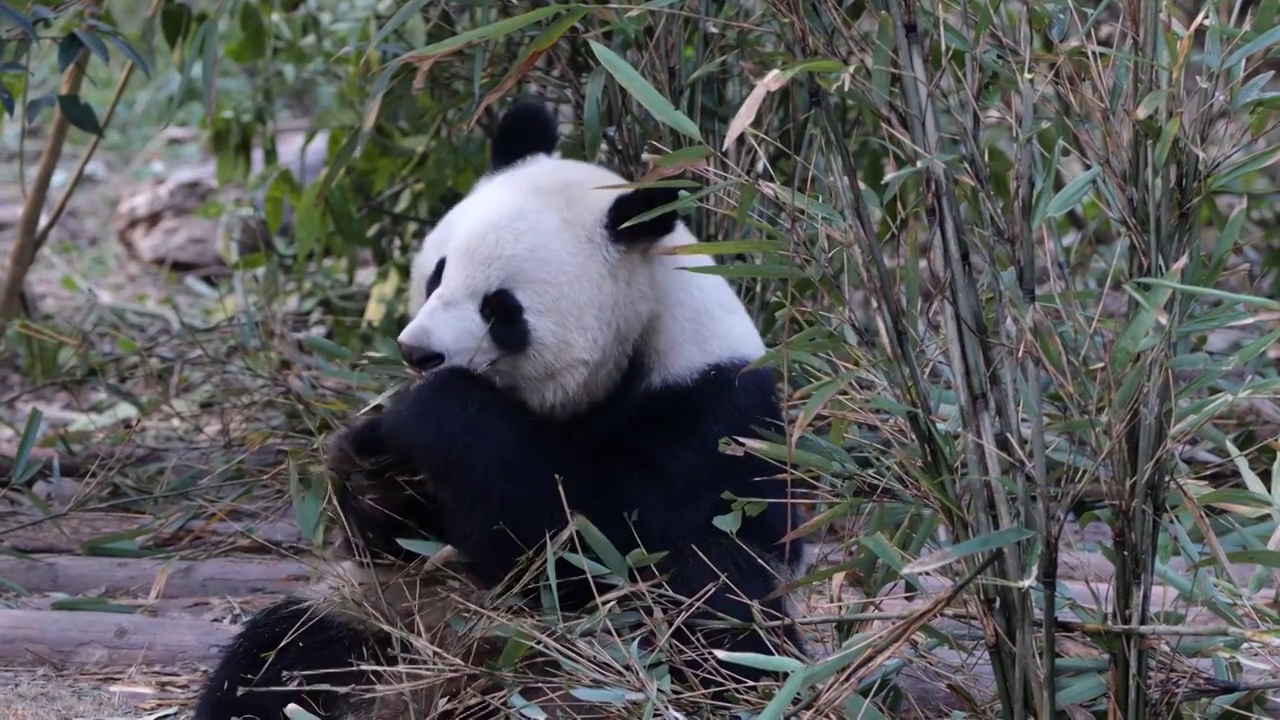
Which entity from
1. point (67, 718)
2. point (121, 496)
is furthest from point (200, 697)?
point (121, 496)

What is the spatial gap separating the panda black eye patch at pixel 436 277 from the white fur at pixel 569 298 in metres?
0.02

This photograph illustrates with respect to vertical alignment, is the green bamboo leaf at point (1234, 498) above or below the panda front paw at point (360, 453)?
above

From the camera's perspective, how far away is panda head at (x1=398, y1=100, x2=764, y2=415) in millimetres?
2705

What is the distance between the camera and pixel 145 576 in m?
3.50

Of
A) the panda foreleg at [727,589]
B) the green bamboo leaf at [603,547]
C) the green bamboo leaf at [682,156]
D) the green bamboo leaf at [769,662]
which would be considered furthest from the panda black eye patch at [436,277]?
the green bamboo leaf at [769,662]

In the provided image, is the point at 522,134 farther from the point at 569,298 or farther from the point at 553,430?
the point at 553,430

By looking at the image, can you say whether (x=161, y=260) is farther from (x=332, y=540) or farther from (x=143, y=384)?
(x=332, y=540)

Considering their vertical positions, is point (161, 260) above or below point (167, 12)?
below

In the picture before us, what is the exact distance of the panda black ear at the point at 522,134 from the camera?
10.1ft

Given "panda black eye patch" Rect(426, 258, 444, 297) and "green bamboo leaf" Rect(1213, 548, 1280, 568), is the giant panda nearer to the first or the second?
"panda black eye patch" Rect(426, 258, 444, 297)

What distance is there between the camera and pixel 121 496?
13.4ft

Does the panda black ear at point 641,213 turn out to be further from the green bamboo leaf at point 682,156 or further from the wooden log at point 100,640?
the wooden log at point 100,640

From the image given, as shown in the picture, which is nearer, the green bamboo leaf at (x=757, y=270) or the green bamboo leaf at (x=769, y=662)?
the green bamboo leaf at (x=769, y=662)

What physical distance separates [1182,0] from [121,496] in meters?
3.28
